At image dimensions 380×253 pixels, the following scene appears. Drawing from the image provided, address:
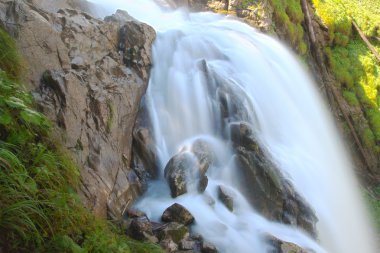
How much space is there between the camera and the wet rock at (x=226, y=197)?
5578 millimetres

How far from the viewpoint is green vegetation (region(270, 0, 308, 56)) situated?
13.2 metres

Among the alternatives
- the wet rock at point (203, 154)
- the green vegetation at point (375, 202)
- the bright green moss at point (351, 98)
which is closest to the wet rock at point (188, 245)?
the wet rock at point (203, 154)

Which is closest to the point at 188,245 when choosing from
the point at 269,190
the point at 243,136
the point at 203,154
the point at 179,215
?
the point at 179,215

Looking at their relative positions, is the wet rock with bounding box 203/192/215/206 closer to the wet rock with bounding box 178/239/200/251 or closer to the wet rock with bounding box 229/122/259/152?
the wet rock with bounding box 178/239/200/251

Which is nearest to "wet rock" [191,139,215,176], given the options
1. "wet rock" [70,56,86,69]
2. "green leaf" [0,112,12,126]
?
"wet rock" [70,56,86,69]

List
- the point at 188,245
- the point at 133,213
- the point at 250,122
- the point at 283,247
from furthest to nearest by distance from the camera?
the point at 250,122
the point at 133,213
the point at 283,247
the point at 188,245

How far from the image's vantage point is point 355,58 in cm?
1474

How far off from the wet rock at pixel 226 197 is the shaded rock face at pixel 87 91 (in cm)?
122

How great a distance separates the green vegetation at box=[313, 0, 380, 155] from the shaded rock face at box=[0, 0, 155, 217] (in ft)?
32.9

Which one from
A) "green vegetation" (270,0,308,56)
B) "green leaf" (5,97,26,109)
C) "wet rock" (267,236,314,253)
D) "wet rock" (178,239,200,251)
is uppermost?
"green vegetation" (270,0,308,56)

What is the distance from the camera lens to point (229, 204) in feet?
18.3

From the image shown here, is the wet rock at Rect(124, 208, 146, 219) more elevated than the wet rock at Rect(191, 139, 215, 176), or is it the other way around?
the wet rock at Rect(191, 139, 215, 176)

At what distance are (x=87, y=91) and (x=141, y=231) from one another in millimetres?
2095

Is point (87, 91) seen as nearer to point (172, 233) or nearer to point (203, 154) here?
point (203, 154)
